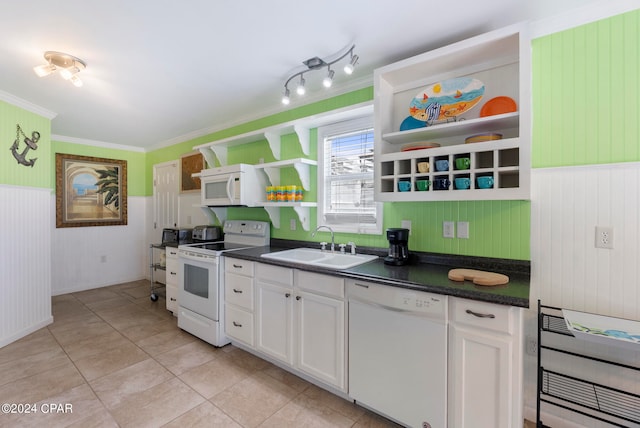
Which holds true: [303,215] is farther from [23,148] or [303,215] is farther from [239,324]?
[23,148]

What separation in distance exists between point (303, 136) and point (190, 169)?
242 centimetres

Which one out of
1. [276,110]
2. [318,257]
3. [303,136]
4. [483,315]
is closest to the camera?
[483,315]

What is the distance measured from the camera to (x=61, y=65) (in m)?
2.21

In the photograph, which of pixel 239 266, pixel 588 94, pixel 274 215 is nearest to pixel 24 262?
pixel 239 266

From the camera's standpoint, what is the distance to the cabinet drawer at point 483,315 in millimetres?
1364

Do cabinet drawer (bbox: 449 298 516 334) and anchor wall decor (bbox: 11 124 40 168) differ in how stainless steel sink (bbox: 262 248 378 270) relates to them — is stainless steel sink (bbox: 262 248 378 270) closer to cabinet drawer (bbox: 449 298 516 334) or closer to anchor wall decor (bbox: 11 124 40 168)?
cabinet drawer (bbox: 449 298 516 334)

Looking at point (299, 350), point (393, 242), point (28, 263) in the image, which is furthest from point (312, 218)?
point (28, 263)

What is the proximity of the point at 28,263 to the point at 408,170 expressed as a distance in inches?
162

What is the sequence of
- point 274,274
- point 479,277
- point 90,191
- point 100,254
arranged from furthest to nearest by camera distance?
1. point 100,254
2. point 90,191
3. point 274,274
4. point 479,277

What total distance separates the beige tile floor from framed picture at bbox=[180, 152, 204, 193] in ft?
6.69

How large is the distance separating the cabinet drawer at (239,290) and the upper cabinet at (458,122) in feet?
4.59

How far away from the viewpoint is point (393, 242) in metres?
2.10

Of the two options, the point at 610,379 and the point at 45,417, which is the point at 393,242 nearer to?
the point at 610,379

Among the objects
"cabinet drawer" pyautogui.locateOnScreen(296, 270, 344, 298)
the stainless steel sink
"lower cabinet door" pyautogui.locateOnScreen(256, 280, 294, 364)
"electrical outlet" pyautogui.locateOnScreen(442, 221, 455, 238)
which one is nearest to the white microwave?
the stainless steel sink
